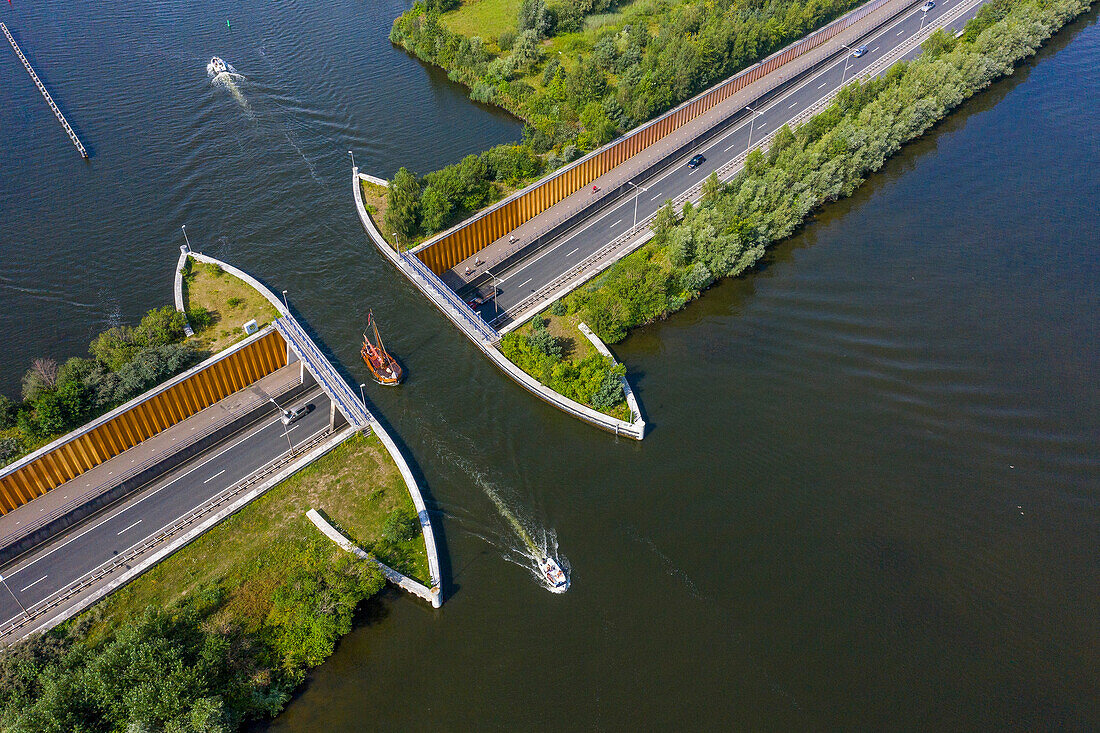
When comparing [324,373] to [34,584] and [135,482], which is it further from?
[34,584]

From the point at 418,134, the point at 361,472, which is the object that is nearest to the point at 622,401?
the point at 361,472

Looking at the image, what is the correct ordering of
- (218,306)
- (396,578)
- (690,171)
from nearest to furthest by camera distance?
(396,578)
(218,306)
(690,171)

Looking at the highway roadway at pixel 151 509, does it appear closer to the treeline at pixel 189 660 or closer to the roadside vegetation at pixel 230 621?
the roadside vegetation at pixel 230 621

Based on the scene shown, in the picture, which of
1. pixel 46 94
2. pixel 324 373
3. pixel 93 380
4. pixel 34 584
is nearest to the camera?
pixel 34 584

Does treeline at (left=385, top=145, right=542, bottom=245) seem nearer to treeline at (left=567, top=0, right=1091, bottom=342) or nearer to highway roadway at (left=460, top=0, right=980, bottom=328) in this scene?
highway roadway at (left=460, top=0, right=980, bottom=328)

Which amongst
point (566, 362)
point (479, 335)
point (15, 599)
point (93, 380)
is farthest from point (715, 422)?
point (15, 599)

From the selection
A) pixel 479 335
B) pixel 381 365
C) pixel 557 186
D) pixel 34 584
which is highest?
pixel 557 186
